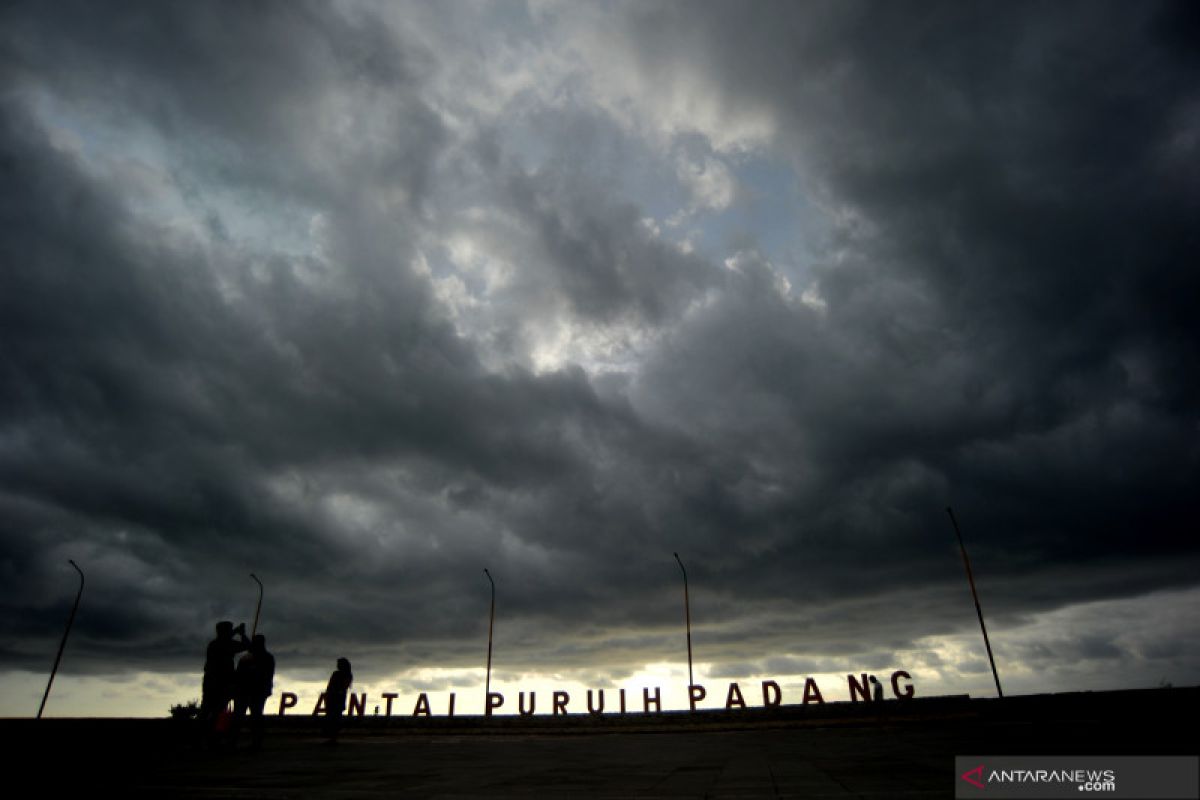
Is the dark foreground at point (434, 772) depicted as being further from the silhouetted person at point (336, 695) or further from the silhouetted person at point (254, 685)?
the silhouetted person at point (336, 695)

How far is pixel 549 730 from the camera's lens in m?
39.5

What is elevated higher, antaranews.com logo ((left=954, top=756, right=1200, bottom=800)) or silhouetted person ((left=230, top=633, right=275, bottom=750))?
silhouetted person ((left=230, top=633, right=275, bottom=750))

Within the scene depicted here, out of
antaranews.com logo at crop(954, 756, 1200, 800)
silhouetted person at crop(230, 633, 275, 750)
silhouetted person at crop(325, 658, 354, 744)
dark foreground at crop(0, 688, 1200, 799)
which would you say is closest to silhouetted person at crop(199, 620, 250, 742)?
silhouetted person at crop(230, 633, 275, 750)

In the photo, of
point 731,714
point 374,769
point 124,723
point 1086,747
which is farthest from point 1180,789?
point 731,714

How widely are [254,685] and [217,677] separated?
69cm

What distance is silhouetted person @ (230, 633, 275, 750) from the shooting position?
12.3 metres

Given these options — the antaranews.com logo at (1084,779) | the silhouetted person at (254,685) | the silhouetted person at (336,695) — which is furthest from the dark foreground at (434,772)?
the silhouetted person at (336,695)

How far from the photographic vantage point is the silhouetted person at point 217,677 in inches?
476

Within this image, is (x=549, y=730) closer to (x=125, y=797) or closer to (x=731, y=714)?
(x=731, y=714)

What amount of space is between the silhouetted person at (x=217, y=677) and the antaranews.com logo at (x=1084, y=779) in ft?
41.0

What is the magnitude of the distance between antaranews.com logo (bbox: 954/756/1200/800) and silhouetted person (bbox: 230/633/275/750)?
40.4ft

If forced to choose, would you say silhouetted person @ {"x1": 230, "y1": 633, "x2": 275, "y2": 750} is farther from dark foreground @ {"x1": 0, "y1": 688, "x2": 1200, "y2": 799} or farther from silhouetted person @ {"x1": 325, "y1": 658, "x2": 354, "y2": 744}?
silhouetted person @ {"x1": 325, "y1": 658, "x2": 354, "y2": 744}

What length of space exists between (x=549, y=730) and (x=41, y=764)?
35.9 metres

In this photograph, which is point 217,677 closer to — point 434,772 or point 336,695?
point 336,695
